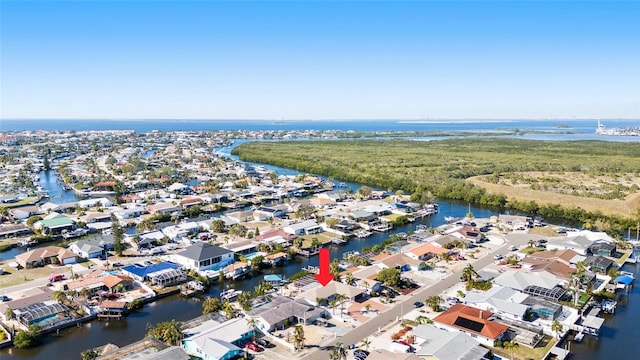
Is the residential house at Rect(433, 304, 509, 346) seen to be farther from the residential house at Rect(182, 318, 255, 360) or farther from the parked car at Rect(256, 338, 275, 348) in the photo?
the residential house at Rect(182, 318, 255, 360)

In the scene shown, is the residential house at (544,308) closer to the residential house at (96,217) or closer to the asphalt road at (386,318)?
the asphalt road at (386,318)

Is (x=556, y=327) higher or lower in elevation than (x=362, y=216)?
lower

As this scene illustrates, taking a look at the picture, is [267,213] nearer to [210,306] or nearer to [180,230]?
[180,230]

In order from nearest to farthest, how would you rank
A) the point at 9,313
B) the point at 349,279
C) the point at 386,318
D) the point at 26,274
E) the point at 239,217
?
1. the point at 9,313
2. the point at 386,318
3. the point at 349,279
4. the point at 26,274
5. the point at 239,217

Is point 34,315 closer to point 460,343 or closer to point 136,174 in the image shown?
point 460,343

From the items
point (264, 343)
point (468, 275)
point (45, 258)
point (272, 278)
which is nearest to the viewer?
point (264, 343)

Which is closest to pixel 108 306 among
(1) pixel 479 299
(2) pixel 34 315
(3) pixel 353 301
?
(2) pixel 34 315

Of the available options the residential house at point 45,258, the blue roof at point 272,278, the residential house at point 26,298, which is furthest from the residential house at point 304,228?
the residential house at point 26,298

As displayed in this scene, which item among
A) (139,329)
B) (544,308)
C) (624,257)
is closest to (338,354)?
(139,329)

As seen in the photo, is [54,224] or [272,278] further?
[54,224]
